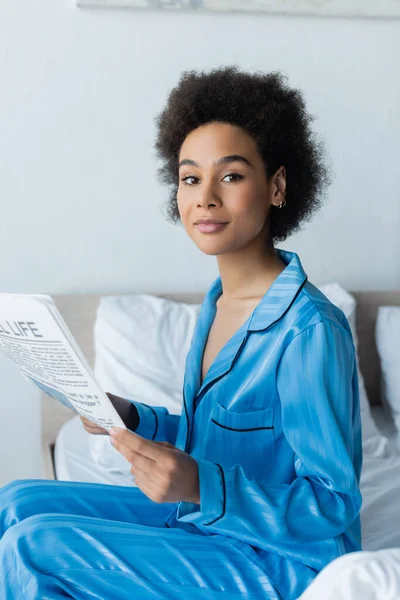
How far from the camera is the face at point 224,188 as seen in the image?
1223 millimetres

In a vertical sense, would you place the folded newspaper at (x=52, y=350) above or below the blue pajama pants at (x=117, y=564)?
above

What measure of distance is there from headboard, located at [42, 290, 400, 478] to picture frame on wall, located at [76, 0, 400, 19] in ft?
2.67

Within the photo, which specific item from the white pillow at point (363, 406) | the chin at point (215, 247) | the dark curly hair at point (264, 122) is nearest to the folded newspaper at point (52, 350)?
the chin at point (215, 247)

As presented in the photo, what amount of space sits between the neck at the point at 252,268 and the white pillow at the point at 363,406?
795 millimetres

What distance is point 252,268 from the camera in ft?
4.25

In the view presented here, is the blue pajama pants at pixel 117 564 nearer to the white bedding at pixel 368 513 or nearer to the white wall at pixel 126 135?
the white bedding at pixel 368 513

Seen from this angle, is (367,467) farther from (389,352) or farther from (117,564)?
(117,564)

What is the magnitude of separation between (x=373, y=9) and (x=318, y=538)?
5.78 ft

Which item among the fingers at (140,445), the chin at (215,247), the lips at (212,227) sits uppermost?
the lips at (212,227)

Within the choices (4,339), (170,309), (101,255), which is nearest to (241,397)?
(4,339)

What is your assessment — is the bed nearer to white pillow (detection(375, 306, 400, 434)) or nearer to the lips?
white pillow (detection(375, 306, 400, 434))

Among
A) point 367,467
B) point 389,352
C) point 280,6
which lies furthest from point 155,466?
point 280,6

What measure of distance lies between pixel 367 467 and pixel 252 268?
2.74 feet

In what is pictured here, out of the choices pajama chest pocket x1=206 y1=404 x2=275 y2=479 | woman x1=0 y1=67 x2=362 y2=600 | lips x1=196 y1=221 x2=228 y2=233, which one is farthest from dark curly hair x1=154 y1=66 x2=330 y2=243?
pajama chest pocket x1=206 y1=404 x2=275 y2=479
